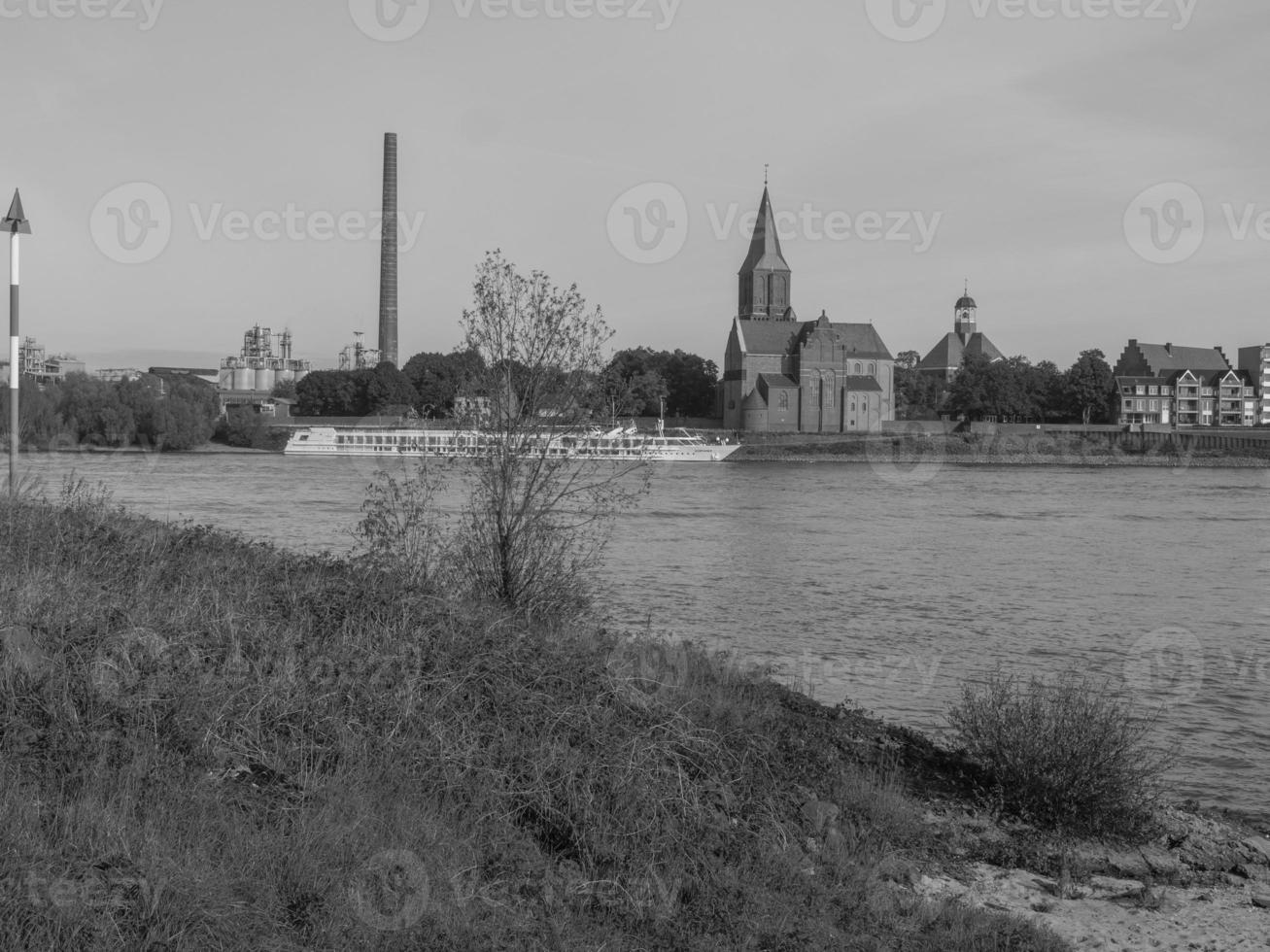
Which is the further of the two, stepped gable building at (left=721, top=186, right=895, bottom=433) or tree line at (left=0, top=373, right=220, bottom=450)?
stepped gable building at (left=721, top=186, right=895, bottom=433)

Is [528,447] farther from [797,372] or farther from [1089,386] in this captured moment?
[1089,386]

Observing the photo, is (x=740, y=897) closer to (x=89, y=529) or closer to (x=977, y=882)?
(x=977, y=882)

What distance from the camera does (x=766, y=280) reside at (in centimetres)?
14338

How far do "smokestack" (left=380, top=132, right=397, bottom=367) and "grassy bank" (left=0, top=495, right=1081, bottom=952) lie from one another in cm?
10160

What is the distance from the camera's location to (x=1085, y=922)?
21.6 feet

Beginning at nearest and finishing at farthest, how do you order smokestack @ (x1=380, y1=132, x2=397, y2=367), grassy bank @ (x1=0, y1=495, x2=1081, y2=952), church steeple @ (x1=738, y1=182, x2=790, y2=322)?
grassy bank @ (x1=0, y1=495, x2=1081, y2=952) < smokestack @ (x1=380, y1=132, x2=397, y2=367) < church steeple @ (x1=738, y1=182, x2=790, y2=322)

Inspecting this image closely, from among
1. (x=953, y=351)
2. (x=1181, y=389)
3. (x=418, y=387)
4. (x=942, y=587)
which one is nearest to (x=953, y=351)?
(x=953, y=351)

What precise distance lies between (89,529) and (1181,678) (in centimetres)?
1283

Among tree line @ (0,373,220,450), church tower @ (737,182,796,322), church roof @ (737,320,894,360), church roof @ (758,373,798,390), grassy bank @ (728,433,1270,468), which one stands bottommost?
grassy bank @ (728,433,1270,468)

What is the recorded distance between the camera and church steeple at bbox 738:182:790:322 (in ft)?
465

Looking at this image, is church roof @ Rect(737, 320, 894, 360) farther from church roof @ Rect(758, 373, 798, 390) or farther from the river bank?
the river bank

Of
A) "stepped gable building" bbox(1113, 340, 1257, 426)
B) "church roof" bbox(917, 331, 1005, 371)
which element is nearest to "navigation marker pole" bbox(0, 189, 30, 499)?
"stepped gable building" bbox(1113, 340, 1257, 426)

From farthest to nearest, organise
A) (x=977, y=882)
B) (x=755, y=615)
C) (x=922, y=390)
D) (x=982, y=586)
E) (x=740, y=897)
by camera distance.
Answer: (x=922, y=390) → (x=982, y=586) → (x=755, y=615) → (x=977, y=882) → (x=740, y=897)

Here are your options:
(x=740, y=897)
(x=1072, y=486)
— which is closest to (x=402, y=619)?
(x=740, y=897)
